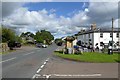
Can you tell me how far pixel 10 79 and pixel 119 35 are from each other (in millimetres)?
73280

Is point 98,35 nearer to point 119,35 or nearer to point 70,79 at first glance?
point 119,35

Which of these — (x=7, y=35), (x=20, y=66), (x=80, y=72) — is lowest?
(x=20, y=66)

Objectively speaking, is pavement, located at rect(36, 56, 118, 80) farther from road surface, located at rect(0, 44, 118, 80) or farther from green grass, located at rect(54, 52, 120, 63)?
green grass, located at rect(54, 52, 120, 63)

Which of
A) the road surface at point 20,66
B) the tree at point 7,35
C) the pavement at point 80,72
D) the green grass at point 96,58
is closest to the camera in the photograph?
the pavement at point 80,72

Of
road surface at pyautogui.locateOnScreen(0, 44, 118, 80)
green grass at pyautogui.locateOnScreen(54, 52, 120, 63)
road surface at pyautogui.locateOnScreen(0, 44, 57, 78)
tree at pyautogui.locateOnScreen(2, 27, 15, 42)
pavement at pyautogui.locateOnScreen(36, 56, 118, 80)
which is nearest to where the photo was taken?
pavement at pyautogui.locateOnScreen(36, 56, 118, 80)

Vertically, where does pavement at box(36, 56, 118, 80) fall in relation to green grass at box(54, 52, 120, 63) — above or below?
above

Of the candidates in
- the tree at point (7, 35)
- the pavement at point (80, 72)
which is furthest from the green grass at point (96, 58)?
the tree at point (7, 35)

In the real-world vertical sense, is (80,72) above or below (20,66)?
above

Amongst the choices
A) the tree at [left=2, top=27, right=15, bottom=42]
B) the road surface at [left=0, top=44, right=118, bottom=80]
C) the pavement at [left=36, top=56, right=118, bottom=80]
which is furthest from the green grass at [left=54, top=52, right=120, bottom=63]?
the tree at [left=2, top=27, right=15, bottom=42]

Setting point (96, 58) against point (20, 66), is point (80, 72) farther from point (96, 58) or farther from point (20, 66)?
point (96, 58)

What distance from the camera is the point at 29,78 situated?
43.7ft

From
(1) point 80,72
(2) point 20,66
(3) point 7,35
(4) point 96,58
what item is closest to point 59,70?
(1) point 80,72

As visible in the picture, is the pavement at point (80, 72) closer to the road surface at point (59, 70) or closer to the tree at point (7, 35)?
the road surface at point (59, 70)

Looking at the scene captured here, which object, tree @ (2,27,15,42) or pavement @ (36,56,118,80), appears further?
tree @ (2,27,15,42)
